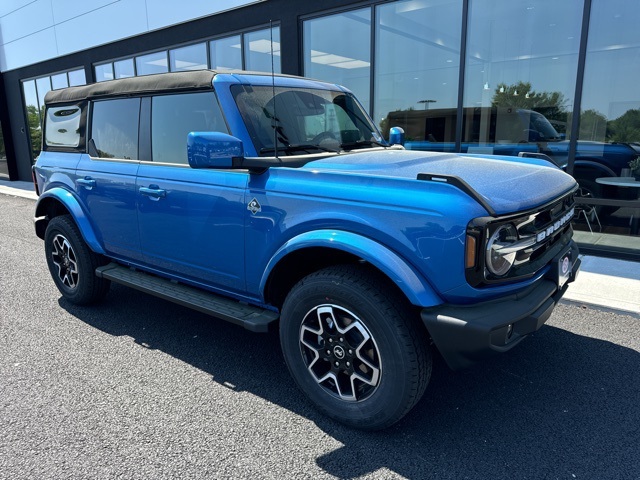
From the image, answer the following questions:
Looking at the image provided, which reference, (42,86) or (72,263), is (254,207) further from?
(42,86)

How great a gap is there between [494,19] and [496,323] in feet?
20.3

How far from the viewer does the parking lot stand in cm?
232

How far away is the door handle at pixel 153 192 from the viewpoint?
3.36 metres

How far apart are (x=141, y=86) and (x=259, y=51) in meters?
6.13

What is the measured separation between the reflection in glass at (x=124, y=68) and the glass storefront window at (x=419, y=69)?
7336 millimetres

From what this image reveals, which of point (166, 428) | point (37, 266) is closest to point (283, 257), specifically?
point (166, 428)

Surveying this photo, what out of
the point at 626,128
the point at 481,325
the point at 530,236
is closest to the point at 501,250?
the point at 530,236

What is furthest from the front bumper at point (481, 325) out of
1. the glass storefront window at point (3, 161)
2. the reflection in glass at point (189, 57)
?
the glass storefront window at point (3, 161)

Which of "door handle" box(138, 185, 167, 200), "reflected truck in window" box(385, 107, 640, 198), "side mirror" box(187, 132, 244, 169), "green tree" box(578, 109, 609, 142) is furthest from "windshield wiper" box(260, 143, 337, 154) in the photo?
"green tree" box(578, 109, 609, 142)

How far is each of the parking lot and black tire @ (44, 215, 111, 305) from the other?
1.22 feet

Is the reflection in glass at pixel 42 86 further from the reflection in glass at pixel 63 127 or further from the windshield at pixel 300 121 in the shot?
the windshield at pixel 300 121

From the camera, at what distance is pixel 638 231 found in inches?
249

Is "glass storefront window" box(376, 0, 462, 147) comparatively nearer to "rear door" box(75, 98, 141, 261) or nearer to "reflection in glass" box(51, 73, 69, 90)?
"rear door" box(75, 98, 141, 261)

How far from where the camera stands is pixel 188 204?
3203mm
